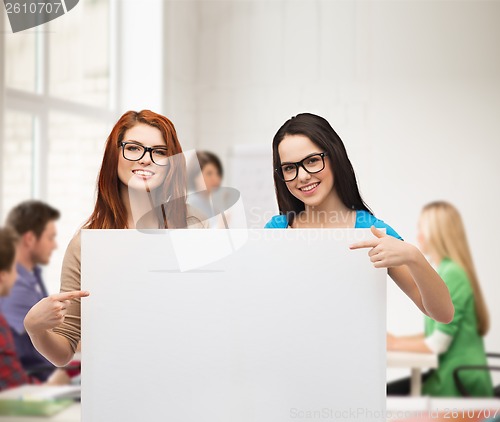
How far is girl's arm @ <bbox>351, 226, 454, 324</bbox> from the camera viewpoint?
1220 mm

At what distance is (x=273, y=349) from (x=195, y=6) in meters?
3.90

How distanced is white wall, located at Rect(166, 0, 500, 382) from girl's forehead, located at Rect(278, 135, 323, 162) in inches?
125

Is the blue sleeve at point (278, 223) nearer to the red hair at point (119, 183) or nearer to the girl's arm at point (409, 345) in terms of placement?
the red hair at point (119, 183)

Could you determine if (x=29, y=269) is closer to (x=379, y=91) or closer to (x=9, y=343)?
(x=9, y=343)

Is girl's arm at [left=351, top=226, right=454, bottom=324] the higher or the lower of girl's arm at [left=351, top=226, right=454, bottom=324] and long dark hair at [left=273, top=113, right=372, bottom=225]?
the lower

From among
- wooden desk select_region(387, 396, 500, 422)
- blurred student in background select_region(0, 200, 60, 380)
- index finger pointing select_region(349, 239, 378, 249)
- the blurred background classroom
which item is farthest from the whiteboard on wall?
the blurred background classroom

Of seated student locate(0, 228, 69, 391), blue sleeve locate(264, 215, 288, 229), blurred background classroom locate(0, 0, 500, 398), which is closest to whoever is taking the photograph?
blue sleeve locate(264, 215, 288, 229)

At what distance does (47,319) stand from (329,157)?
585mm

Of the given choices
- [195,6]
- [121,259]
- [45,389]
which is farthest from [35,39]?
[121,259]

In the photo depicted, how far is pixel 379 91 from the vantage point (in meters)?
4.55

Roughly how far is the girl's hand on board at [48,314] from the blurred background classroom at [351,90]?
113 inches

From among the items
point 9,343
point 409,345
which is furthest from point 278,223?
point 409,345

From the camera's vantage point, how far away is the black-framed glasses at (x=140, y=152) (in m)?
1.36

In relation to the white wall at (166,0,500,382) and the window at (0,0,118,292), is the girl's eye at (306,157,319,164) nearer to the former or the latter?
the window at (0,0,118,292)
